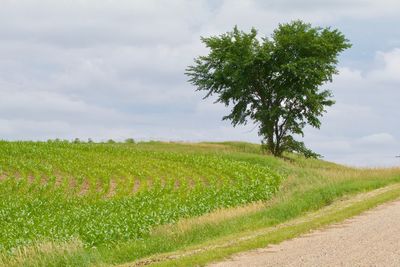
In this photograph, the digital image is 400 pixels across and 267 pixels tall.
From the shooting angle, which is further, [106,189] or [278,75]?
[278,75]

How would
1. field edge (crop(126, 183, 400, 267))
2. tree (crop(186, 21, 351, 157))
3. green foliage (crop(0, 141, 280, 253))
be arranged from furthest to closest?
1. tree (crop(186, 21, 351, 157))
2. green foliage (crop(0, 141, 280, 253))
3. field edge (crop(126, 183, 400, 267))

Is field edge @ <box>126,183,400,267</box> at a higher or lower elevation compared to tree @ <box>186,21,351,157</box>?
lower

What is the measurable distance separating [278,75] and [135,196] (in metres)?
28.3

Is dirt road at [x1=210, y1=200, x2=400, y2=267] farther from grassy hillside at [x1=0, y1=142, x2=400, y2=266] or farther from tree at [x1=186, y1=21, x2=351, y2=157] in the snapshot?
tree at [x1=186, y1=21, x2=351, y2=157]

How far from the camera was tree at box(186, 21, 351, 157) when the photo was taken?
5528 cm

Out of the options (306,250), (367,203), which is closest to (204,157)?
(367,203)

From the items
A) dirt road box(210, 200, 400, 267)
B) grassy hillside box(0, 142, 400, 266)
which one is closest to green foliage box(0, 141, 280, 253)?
grassy hillside box(0, 142, 400, 266)

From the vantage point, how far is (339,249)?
45.1ft

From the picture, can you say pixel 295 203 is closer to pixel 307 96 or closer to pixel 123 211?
pixel 123 211

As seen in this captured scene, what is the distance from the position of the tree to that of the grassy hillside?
300 inches

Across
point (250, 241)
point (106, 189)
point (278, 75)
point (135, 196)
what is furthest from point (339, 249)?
point (278, 75)

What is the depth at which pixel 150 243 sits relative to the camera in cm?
Result: 1859

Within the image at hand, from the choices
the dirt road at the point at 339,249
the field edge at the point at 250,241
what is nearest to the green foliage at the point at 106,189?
the field edge at the point at 250,241

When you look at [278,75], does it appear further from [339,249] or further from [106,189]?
[339,249]
